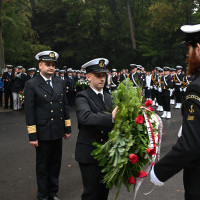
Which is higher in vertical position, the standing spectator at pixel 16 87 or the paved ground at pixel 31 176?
the standing spectator at pixel 16 87

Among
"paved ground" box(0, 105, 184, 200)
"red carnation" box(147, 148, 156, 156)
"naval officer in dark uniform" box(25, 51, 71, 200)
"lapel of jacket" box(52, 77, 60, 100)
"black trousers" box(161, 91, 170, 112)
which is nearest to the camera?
"red carnation" box(147, 148, 156, 156)

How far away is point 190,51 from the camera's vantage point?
2.17 m

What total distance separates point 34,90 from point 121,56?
109 feet

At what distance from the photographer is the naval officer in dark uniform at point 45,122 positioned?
4192mm

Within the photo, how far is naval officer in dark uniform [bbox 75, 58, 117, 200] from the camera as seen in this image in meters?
3.10

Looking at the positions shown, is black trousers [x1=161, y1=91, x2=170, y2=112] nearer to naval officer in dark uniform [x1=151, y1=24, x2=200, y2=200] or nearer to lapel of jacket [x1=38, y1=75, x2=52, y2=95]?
lapel of jacket [x1=38, y1=75, x2=52, y2=95]

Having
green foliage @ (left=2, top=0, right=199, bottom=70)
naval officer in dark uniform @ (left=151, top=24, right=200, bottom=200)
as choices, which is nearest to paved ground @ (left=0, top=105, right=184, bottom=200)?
naval officer in dark uniform @ (left=151, top=24, right=200, bottom=200)

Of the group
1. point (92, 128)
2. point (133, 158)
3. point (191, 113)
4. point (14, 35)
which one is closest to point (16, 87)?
point (14, 35)

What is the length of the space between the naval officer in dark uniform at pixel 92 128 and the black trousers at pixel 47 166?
1.15 m

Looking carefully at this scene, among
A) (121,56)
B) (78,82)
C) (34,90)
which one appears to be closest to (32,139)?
(34,90)

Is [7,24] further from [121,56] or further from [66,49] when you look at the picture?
[121,56]

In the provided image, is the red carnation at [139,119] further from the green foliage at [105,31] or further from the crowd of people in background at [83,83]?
the green foliage at [105,31]

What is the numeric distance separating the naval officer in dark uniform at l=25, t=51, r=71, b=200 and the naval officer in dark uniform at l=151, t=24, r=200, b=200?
2364 mm

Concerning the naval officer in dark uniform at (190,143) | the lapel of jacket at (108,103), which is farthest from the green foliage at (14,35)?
the naval officer in dark uniform at (190,143)
